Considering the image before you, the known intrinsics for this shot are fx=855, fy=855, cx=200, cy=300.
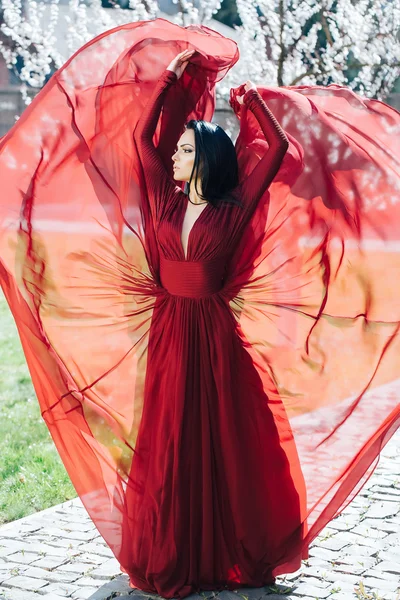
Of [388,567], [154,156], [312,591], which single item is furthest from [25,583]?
[154,156]

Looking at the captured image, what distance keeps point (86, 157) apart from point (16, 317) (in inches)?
32.1

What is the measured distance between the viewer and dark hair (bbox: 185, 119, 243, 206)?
3.74 metres

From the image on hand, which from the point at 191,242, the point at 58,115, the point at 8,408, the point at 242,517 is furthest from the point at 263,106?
the point at 8,408

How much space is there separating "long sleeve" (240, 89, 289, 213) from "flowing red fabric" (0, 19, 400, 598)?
16cm

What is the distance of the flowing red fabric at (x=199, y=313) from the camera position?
382 cm

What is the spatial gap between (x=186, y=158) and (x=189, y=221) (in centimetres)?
28

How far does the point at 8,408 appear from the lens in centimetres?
682

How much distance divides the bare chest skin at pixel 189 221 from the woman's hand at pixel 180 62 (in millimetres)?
613

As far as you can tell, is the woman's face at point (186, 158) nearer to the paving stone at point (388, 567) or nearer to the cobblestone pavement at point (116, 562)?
the cobblestone pavement at point (116, 562)

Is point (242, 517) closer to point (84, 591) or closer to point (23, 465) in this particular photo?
point (84, 591)

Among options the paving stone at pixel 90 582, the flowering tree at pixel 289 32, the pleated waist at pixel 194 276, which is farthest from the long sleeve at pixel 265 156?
the flowering tree at pixel 289 32

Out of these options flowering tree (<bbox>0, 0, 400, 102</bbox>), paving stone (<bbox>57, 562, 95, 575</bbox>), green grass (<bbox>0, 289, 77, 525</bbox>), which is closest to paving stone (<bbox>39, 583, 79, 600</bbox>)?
paving stone (<bbox>57, 562, 95, 575</bbox>)

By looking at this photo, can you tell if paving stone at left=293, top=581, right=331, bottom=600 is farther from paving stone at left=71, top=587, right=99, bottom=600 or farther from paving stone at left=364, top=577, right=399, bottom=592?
paving stone at left=71, top=587, right=99, bottom=600

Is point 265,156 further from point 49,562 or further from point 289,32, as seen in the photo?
point 289,32
